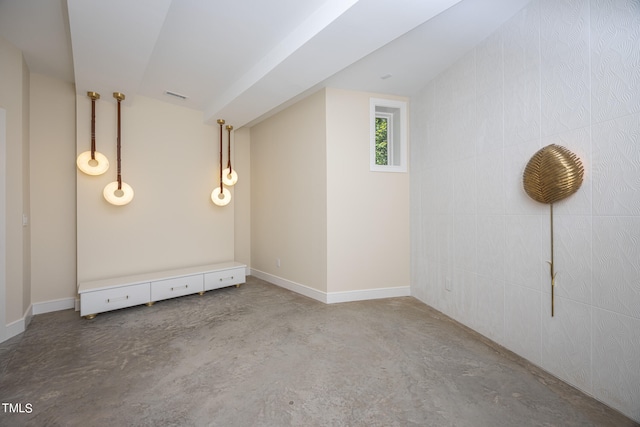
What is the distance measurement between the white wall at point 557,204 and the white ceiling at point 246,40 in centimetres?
48

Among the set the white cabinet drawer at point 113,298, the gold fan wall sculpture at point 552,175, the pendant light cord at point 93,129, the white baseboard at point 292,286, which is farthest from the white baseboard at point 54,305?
the gold fan wall sculpture at point 552,175

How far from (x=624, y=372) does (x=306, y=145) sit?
3.65 meters

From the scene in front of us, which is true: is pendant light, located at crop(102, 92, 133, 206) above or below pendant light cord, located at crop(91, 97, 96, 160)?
below

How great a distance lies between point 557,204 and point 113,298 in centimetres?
446

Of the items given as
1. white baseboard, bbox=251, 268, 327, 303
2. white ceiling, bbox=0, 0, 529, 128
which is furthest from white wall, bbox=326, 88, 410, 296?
white ceiling, bbox=0, 0, 529, 128

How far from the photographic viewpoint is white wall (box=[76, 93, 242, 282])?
3.52 m

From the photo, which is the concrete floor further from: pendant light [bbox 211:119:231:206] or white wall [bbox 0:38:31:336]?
pendant light [bbox 211:119:231:206]

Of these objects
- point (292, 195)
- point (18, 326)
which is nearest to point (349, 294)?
point (292, 195)

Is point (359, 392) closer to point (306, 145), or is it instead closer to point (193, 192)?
point (306, 145)

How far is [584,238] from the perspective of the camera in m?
1.91

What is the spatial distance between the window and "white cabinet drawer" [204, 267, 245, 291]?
8.41 feet

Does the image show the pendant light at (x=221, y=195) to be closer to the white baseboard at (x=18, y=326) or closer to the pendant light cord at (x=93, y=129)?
the pendant light cord at (x=93, y=129)

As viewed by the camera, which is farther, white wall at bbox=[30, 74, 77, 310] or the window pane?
the window pane

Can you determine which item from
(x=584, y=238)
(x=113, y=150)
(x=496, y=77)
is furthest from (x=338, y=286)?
(x=113, y=150)
